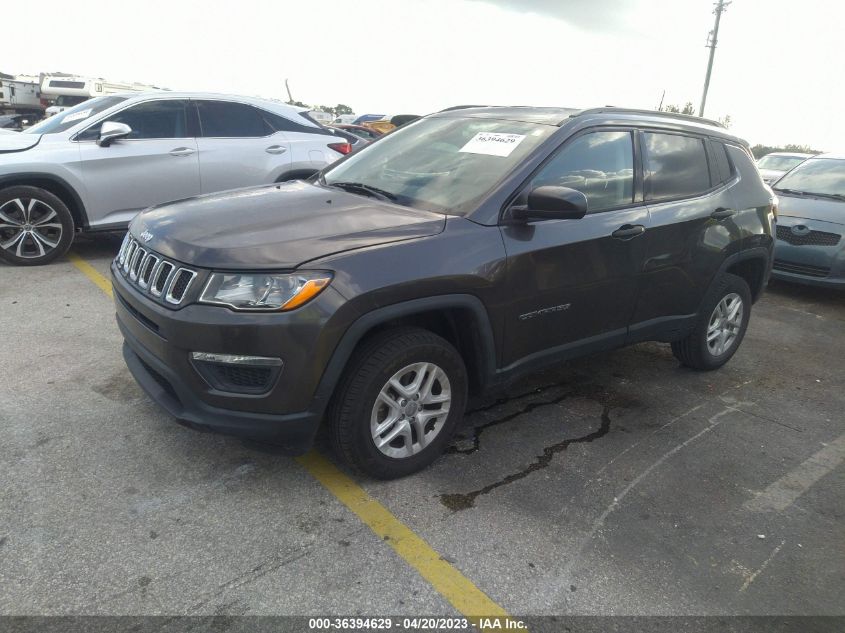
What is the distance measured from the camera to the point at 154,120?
662 cm

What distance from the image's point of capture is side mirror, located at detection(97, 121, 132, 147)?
6031 mm

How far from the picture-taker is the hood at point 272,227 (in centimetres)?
264

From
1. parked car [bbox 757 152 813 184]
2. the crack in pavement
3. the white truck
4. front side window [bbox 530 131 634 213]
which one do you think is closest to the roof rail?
front side window [bbox 530 131 634 213]

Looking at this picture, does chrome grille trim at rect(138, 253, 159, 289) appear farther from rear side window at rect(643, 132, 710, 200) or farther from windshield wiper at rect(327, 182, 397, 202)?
rear side window at rect(643, 132, 710, 200)

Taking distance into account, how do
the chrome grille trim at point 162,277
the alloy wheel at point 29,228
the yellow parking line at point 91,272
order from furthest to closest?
the alloy wheel at point 29,228 < the yellow parking line at point 91,272 < the chrome grille trim at point 162,277

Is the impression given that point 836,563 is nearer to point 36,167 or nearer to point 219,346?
point 219,346

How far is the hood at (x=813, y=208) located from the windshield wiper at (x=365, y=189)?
5904 mm

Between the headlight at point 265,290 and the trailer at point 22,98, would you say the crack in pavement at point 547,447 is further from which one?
the trailer at point 22,98

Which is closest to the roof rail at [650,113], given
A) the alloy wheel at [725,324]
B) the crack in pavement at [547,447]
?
the alloy wheel at [725,324]

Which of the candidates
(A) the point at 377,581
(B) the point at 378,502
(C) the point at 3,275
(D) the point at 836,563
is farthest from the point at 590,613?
(C) the point at 3,275

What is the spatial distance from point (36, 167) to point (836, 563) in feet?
22.1

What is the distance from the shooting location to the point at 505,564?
2.56 m

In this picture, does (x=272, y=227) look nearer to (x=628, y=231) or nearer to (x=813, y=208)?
(x=628, y=231)

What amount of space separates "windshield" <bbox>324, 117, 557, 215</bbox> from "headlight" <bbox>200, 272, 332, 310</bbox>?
0.89 metres
